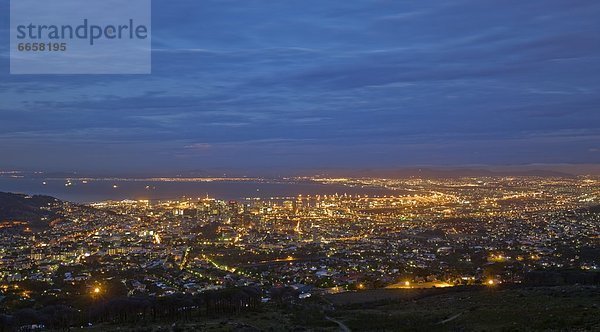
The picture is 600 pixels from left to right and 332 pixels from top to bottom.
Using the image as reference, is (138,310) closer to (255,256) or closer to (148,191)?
(255,256)

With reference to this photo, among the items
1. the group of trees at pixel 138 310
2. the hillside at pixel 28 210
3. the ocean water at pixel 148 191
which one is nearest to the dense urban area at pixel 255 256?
the group of trees at pixel 138 310

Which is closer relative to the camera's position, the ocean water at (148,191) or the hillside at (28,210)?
the hillside at (28,210)

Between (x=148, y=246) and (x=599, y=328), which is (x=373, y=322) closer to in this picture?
(x=599, y=328)

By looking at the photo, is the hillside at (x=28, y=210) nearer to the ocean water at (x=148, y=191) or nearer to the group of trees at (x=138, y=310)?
the ocean water at (x=148, y=191)

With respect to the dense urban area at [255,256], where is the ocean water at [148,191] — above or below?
above

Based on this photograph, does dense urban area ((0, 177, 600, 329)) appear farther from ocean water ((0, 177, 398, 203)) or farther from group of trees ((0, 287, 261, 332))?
ocean water ((0, 177, 398, 203))

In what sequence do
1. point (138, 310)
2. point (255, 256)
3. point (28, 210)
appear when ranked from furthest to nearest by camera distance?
point (28, 210) < point (255, 256) < point (138, 310)


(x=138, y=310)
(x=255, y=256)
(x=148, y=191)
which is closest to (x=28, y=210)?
(x=255, y=256)

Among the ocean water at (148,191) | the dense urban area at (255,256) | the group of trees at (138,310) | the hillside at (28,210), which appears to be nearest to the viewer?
the group of trees at (138,310)

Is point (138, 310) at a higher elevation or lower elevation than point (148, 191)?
lower

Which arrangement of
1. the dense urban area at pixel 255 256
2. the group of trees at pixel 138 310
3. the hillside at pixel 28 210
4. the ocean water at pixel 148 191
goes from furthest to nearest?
the ocean water at pixel 148 191, the hillside at pixel 28 210, the dense urban area at pixel 255 256, the group of trees at pixel 138 310
